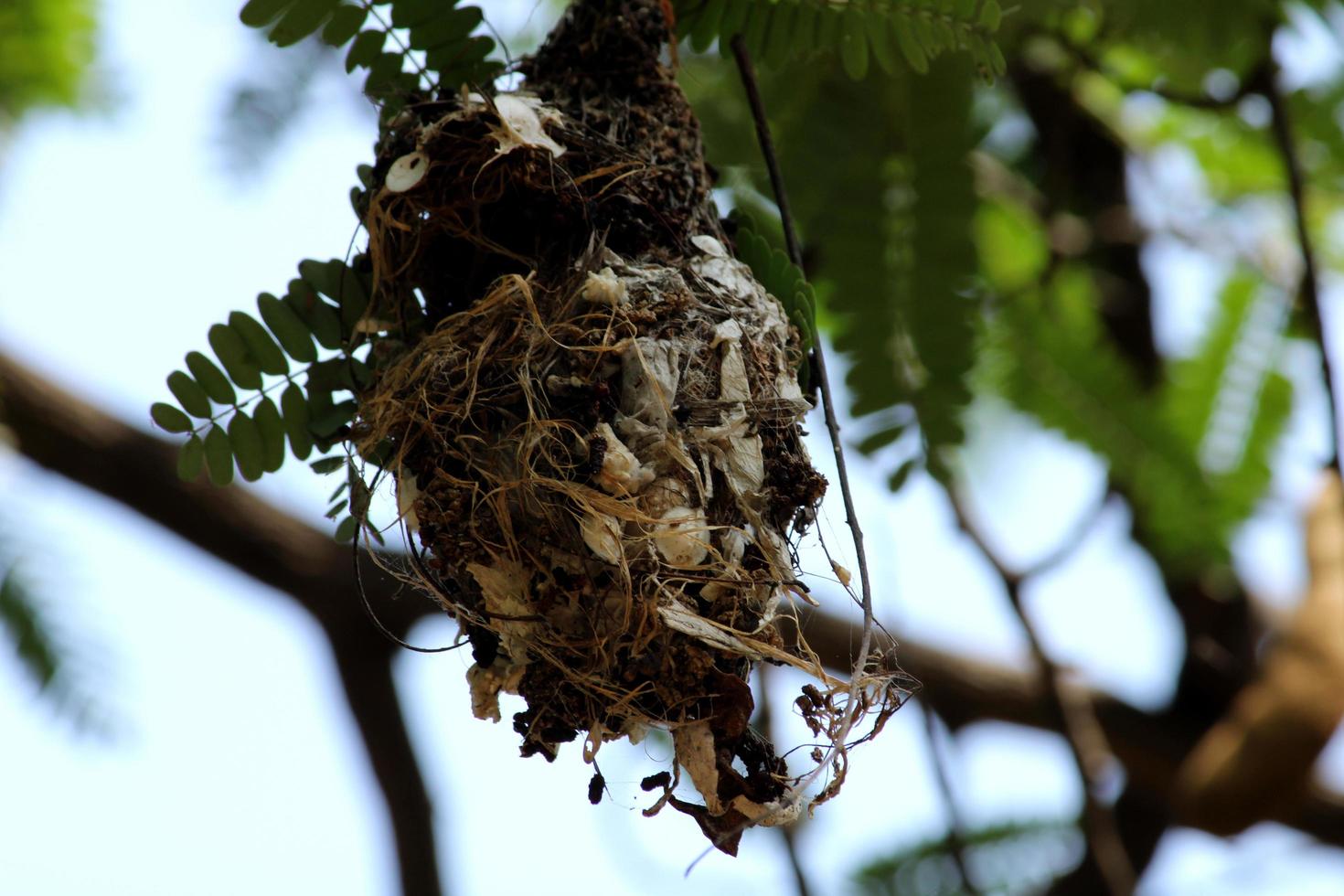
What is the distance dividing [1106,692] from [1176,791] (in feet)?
1.36

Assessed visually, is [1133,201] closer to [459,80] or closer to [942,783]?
[942,783]

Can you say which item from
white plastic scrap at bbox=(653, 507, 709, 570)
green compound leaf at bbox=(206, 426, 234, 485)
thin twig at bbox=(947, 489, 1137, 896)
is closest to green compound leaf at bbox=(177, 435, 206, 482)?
green compound leaf at bbox=(206, 426, 234, 485)

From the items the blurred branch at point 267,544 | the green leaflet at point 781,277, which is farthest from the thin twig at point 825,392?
the blurred branch at point 267,544

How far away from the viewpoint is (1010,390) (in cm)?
208

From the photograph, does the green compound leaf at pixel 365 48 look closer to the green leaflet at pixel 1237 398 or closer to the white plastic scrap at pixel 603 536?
the white plastic scrap at pixel 603 536

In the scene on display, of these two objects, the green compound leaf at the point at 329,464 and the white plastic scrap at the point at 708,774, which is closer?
the white plastic scrap at the point at 708,774

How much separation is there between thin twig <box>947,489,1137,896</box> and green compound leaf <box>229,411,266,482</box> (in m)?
1.07

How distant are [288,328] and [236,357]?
47 millimetres

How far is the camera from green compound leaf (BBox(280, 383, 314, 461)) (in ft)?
3.41

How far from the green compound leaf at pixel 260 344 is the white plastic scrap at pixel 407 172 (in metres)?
0.19

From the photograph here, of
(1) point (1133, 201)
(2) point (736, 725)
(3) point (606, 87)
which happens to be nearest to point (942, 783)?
(2) point (736, 725)

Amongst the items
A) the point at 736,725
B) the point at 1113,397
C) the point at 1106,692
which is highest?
the point at 736,725

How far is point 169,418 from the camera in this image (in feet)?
3.34

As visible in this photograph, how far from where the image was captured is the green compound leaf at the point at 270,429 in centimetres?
104
